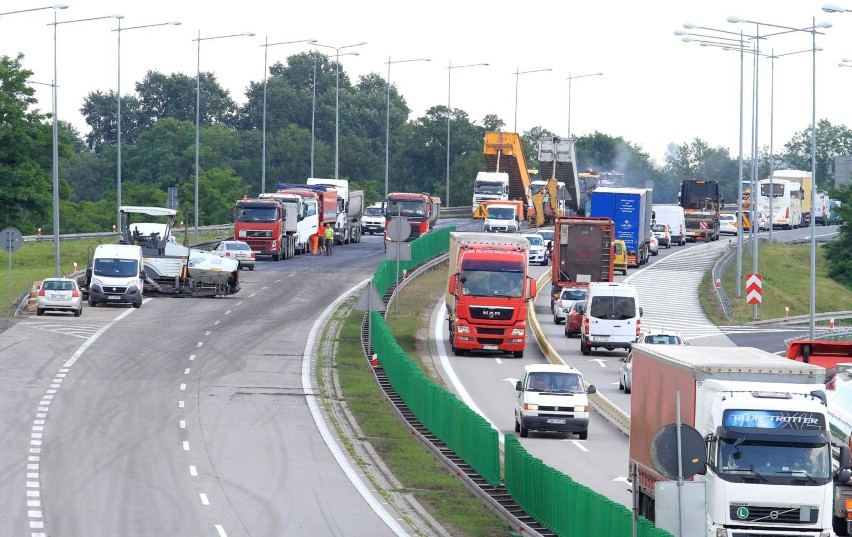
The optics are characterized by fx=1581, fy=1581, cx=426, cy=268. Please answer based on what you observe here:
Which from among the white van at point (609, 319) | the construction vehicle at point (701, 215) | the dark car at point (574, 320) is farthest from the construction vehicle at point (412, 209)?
the white van at point (609, 319)

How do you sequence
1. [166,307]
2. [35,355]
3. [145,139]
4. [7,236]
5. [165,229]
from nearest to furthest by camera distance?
[35,355]
[7,236]
[166,307]
[165,229]
[145,139]

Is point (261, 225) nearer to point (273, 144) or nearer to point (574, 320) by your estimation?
point (574, 320)

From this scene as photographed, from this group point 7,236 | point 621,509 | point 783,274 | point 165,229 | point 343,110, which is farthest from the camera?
point 343,110

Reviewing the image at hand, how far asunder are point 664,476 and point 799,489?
77.9 inches

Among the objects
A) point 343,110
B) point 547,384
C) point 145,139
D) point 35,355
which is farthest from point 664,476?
point 343,110

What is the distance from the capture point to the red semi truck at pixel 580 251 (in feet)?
194

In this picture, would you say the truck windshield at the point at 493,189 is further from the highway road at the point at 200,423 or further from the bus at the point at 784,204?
the highway road at the point at 200,423

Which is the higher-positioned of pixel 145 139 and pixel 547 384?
pixel 145 139

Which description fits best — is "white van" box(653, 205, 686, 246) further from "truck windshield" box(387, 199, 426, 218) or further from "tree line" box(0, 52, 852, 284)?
"tree line" box(0, 52, 852, 284)

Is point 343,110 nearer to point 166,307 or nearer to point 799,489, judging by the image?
point 166,307

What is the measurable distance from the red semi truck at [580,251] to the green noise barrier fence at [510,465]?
15440 millimetres

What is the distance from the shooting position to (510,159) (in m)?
96.1

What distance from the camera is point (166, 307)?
2219 inches

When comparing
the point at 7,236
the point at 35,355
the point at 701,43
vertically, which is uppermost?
the point at 701,43
